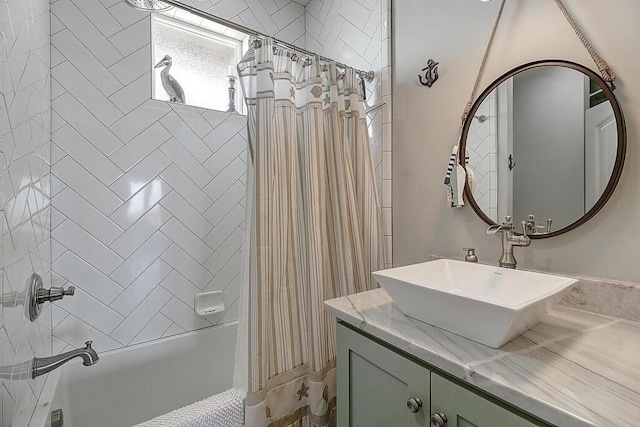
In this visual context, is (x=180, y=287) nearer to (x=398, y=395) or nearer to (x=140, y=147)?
(x=140, y=147)

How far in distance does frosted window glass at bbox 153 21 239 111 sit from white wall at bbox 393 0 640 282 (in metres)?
1.21

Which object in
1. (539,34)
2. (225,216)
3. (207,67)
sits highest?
(207,67)

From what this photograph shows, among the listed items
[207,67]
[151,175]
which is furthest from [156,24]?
[151,175]

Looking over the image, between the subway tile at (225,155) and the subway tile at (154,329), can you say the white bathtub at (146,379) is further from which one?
the subway tile at (225,155)

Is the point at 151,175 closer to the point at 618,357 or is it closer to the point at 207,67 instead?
the point at 207,67

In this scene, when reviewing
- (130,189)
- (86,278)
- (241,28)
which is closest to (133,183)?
(130,189)

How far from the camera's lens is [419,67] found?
151cm

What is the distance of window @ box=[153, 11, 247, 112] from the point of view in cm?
193

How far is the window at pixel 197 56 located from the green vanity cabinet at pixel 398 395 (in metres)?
1.76

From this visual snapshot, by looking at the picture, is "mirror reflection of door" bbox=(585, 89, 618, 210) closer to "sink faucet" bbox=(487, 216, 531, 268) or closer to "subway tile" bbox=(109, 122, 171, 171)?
"sink faucet" bbox=(487, 216, 531, 268)

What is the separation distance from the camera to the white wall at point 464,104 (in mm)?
912

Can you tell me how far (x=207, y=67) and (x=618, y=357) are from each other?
2.43 metres

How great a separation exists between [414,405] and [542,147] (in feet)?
3.14

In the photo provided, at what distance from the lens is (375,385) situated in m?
0.92
